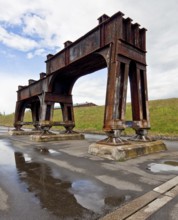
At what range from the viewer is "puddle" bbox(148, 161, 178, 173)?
214 inches

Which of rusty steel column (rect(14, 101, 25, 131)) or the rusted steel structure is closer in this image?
the rusted steel structure

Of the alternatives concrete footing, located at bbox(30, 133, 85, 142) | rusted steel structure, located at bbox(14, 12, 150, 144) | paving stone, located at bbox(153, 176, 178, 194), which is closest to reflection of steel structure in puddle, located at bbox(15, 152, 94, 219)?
paving stone, located at bbox(153, 176, 178, 194)

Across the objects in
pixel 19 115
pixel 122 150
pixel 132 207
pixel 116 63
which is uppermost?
pixel 116 63

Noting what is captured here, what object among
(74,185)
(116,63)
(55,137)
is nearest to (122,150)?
(74,185)

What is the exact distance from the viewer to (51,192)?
3.79m

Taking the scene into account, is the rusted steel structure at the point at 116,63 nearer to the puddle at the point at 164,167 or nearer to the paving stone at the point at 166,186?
the puddle at the point at 164,167

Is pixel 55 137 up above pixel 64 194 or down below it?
above

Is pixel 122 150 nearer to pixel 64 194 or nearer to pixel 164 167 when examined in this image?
pixel 164 167

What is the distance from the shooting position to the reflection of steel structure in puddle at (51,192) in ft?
9.74

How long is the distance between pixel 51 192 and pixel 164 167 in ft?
11.7

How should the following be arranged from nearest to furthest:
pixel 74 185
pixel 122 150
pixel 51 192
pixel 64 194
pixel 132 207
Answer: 1. pixel 132 207
2. pixel 64 194
3. pixel 51 192
4. pixel 74 185
5. pixel 122 150

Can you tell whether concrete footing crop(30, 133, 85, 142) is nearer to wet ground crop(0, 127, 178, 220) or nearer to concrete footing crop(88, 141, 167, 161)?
concrete footing crop(88, 141, 167, 161)

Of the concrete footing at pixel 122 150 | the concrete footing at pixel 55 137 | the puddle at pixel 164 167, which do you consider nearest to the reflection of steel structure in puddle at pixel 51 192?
the concrete footing at pixel 122 150

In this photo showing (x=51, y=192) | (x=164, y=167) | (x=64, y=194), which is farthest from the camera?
(x=164, y=167)
